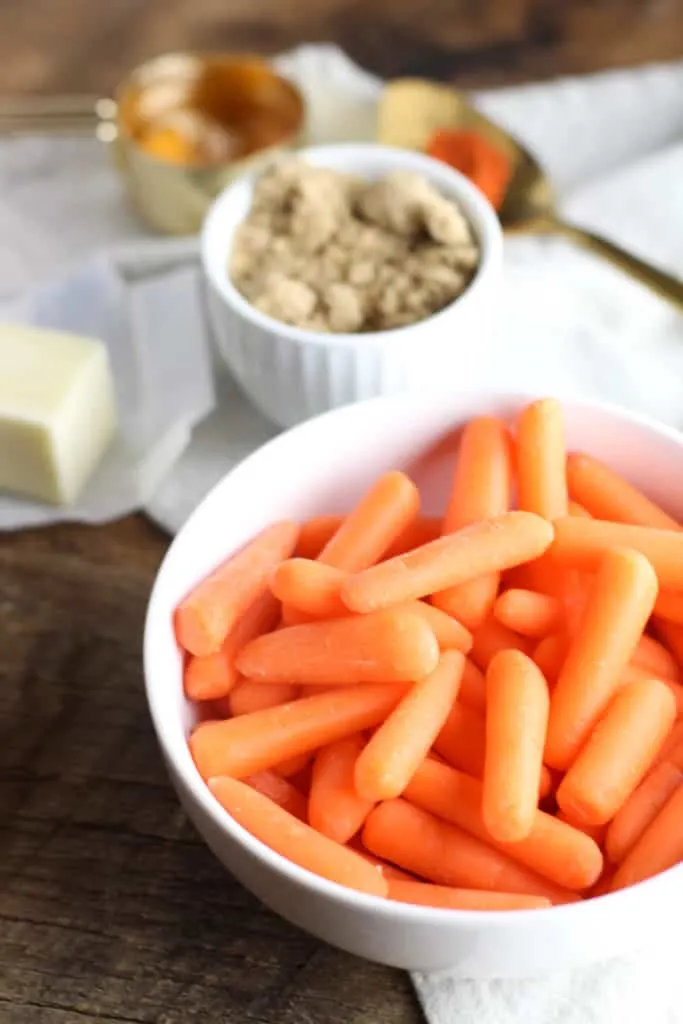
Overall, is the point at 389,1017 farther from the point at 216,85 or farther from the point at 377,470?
the point at 216,85

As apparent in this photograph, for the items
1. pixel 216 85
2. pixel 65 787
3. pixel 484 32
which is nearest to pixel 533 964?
pixel 65 787

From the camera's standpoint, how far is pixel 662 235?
1.29m

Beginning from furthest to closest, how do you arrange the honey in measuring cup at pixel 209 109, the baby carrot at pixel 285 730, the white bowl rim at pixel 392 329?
1. the honey in measuring cup at pixel 209 109
2. the white bowl rim at pixel 392 329
3. the baby carrot at pixel 285 730

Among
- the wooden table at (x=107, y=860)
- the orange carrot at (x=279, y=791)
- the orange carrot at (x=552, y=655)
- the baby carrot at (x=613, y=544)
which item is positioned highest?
the baby carrot at (x=613, y=544)

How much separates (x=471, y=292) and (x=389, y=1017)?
0.58m

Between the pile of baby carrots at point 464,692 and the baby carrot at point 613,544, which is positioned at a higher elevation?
the baby carrot at point 613,544

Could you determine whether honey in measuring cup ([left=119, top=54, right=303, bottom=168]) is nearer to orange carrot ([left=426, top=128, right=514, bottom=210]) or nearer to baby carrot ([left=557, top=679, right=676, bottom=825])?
orange carrot ([left=426, top=128, right=514, bottom=210])

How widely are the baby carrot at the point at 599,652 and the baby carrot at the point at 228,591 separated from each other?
0.70ft

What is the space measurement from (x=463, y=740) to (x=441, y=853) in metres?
0.07

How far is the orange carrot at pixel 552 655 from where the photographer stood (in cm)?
79

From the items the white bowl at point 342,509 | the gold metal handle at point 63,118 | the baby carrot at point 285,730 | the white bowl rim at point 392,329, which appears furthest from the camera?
the gold metal handle at point 63,118

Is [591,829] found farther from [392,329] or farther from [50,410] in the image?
[50,410]

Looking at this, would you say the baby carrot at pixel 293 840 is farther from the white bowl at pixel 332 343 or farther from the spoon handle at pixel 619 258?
the spoon handle at pixel 619 258

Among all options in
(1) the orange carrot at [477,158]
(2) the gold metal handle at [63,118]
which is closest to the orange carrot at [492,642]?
(1) the orange carrot at [477,158]
